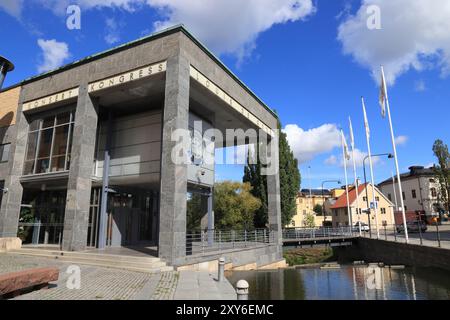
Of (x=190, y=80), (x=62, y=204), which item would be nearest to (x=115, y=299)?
(x=190, y=80)

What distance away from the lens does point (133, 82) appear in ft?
Result: 53.7

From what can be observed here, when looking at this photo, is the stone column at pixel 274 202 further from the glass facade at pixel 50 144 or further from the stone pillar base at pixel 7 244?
the stone pillar base at pixel 7 244

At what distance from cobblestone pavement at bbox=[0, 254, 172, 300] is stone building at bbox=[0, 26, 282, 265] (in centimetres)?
234

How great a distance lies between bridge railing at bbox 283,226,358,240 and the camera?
99.6ft

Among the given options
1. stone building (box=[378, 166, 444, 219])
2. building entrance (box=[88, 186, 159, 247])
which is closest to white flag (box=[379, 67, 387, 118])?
building entrance (box=[88, 186, 159, 247])

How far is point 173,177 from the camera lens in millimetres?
13484

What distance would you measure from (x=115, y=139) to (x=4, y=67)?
10.1 meters

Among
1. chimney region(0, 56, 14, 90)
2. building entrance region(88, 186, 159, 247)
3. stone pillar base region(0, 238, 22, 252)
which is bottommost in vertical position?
stone pillar base region(0, 238, 22, 252)

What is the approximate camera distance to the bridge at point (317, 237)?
2801cm

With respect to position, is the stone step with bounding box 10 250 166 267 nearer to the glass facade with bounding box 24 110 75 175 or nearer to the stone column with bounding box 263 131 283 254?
the glass facade with bounding box 24 110 75 175

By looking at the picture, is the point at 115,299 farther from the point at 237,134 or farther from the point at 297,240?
the point at 297,240

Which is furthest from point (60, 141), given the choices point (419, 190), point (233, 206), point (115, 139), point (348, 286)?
point (419, 190)

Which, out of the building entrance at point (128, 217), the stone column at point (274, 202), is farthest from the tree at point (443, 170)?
the building entrance at point (128, 217)
